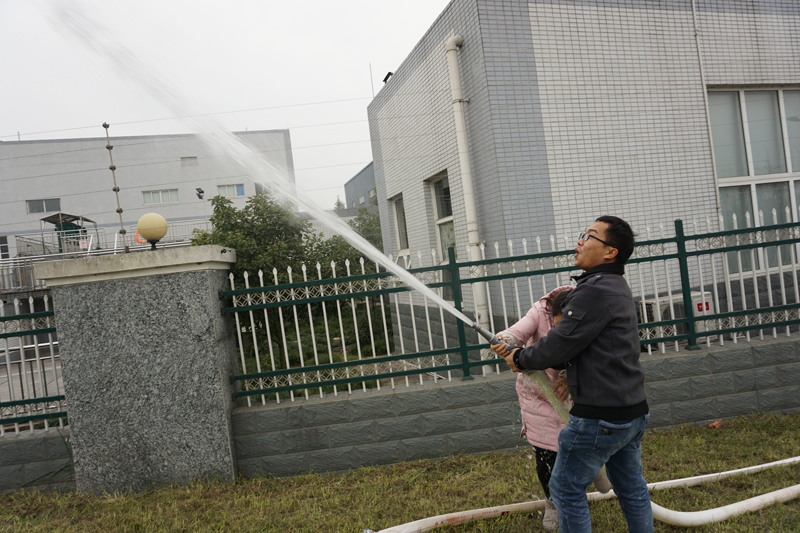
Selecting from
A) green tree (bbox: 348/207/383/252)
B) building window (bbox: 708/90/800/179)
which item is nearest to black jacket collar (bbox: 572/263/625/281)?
building window (bbox: 708/90/800/179)

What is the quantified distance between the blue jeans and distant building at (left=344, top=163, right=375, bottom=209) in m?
36.5

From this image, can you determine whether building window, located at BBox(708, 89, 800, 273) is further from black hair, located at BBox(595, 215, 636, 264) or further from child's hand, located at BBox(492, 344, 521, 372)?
child's hand, located at BBox(492, 344, 521, 372)

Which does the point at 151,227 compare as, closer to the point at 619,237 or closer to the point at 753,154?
the point at 619,237

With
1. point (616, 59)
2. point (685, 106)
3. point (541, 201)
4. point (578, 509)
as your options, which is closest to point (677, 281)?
point (541, 201)

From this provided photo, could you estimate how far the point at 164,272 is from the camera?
4270mm

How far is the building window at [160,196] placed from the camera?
97.8 ft

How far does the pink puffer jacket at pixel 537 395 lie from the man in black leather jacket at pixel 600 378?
419 mm

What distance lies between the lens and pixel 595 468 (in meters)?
2.35

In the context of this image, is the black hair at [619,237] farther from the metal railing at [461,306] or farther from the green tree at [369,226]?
the green tree at [369,226]

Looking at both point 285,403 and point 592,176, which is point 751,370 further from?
point 285,403

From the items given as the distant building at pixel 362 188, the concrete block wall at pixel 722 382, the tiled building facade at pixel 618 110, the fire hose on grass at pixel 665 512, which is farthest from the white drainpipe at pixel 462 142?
the distant building at pixel 362 188

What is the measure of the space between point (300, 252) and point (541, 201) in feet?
14.0

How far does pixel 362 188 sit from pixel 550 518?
4242 cm

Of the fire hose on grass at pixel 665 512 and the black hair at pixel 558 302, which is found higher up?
the black hair at pixel 558 302
